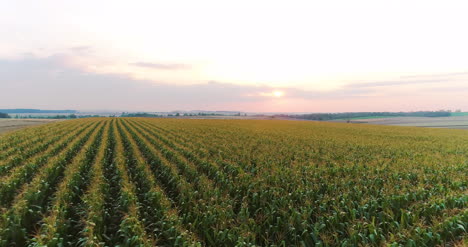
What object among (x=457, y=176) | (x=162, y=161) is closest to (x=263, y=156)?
(x=162, y=161)

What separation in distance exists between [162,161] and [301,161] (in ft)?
23.7

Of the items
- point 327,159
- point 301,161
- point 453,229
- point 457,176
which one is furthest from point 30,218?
point 457,176

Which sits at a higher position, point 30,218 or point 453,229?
point 453,229

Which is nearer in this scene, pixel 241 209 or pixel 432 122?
pixel 241 209

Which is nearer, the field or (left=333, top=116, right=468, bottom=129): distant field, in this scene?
the field

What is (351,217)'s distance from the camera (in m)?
5.50

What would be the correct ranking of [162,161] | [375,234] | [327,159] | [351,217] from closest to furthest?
[375,234], [351,217], [162,161], [327,159]

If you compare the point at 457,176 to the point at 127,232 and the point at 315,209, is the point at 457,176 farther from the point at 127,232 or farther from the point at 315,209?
the point at 127,232

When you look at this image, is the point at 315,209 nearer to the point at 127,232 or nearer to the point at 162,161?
the point at 127,232

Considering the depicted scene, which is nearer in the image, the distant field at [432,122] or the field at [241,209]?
the field at [241,209]

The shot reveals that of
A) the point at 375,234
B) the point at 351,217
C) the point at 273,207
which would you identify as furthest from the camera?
the point at 273,207

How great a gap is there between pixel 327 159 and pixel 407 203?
624cm

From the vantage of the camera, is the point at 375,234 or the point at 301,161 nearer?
the point at 375,234

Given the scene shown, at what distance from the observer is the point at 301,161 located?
11.9 meters
